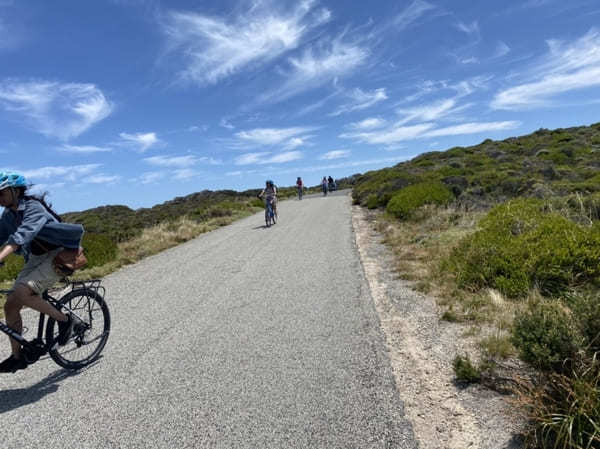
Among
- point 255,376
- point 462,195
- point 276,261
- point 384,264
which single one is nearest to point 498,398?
point 255,376

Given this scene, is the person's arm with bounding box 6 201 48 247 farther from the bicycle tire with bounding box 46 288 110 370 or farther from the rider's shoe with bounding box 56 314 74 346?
the rider's shoe with bounding box 56 314 74 346

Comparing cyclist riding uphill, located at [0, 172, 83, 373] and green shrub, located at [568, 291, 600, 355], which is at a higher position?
cyclist riding uphill, located at [0, 172, 83, 373]

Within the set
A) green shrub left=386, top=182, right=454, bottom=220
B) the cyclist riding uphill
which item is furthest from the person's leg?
green shrub left=386, top=182, right=454, bottom=220

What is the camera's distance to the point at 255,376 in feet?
13.2

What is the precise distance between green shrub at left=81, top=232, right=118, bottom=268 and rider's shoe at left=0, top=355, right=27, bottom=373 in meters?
6.87

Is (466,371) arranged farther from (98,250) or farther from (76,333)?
(98,250)

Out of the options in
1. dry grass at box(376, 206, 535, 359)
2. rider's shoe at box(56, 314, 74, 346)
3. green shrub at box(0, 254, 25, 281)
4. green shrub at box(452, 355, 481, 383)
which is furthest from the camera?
green shrub at box(0, 254, 25, 281)

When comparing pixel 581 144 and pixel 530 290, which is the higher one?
pixel 581 144

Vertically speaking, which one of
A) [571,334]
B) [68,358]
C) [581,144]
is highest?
[581,144]

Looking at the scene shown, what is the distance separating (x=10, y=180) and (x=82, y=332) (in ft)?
6.34

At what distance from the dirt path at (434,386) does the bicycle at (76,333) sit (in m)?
3.45

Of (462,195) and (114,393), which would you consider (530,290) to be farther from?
(462,195)

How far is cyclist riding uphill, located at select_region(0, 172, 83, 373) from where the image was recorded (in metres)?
3.87

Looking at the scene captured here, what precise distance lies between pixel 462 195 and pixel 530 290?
12.5 m
